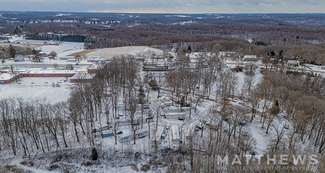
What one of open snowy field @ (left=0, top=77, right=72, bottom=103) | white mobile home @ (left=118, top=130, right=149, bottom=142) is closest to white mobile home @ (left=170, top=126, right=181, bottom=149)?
white mobile home @ (left=118, top=130, right=149, bottom=142)

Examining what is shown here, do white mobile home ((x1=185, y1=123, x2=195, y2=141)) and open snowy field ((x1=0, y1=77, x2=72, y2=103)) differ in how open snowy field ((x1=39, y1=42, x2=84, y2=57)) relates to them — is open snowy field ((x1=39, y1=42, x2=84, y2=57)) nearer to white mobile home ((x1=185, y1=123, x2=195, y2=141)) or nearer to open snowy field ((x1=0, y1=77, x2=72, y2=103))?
open snowy field ((x1=0, y1=77, x2=72, y2=103))

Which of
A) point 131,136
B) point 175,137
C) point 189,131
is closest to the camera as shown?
point 175,137

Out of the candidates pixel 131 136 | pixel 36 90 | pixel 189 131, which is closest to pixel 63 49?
pixel 36 90

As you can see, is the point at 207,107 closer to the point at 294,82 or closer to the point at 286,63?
the point at 294,82

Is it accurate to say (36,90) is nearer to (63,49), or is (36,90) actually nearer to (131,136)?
(131,136)

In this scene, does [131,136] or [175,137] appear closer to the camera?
[175,137]

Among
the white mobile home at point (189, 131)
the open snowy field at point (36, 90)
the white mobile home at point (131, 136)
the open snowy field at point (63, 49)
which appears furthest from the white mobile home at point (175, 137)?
the open snowy field at point (63, 49)

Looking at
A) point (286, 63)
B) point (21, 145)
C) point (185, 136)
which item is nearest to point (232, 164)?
point (185, 136)

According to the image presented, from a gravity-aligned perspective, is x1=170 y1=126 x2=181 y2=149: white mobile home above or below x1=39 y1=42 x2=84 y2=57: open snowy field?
below
